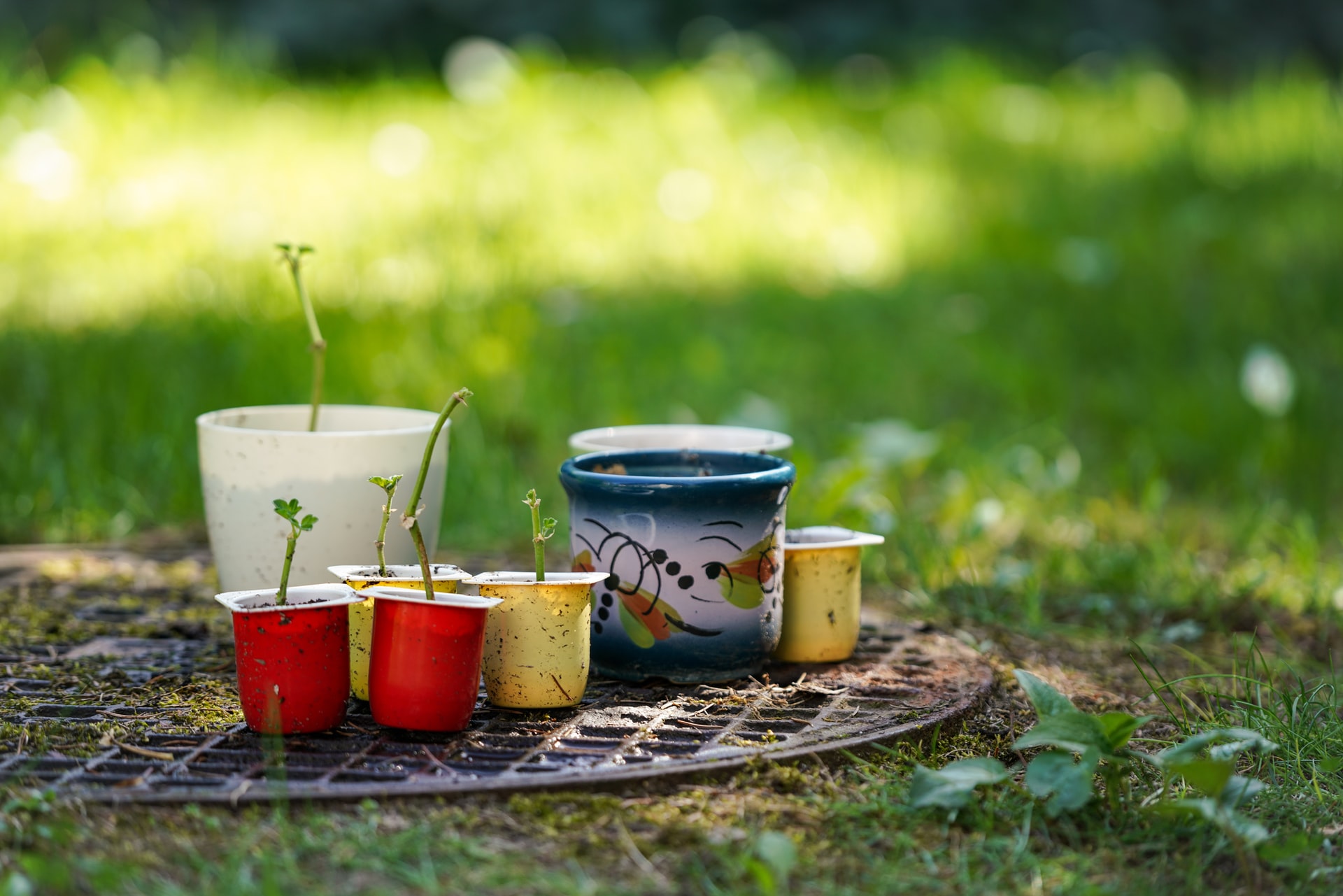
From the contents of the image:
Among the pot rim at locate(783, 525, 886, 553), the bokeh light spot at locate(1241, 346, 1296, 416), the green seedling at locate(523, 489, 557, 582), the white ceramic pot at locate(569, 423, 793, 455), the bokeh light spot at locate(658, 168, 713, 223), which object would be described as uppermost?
the bokeh light spot at locate(658, 168, 713, 223)

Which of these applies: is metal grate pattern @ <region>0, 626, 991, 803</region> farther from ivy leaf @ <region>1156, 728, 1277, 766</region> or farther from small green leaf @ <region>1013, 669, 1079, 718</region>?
ivy leaf @ <region>1156, 728, 1277, 766</region>

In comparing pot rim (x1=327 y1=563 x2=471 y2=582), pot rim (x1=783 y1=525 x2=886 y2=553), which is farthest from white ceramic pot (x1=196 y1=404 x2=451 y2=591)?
pot rim (x1=783 y1=525 x2=886 y2=553)

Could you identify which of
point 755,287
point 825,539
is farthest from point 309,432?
point 755,287

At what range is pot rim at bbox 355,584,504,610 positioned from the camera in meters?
1.47

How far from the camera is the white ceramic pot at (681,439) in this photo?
1985mm

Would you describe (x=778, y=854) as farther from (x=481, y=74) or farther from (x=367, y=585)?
(x=481, y=74)

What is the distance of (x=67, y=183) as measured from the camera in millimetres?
4305

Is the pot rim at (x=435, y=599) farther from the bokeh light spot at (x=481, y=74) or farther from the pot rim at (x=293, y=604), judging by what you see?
the bokeh light spot at (x=481, y=74)

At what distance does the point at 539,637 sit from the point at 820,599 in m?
0.43

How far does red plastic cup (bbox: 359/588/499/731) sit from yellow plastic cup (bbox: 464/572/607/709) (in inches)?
2.6

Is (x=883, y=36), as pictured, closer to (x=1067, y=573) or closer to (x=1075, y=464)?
(x=1075, y=464)

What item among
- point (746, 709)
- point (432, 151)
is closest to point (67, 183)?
point (432, 151)

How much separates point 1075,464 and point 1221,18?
154 inches

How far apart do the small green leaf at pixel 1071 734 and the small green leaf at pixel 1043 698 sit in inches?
0.5
